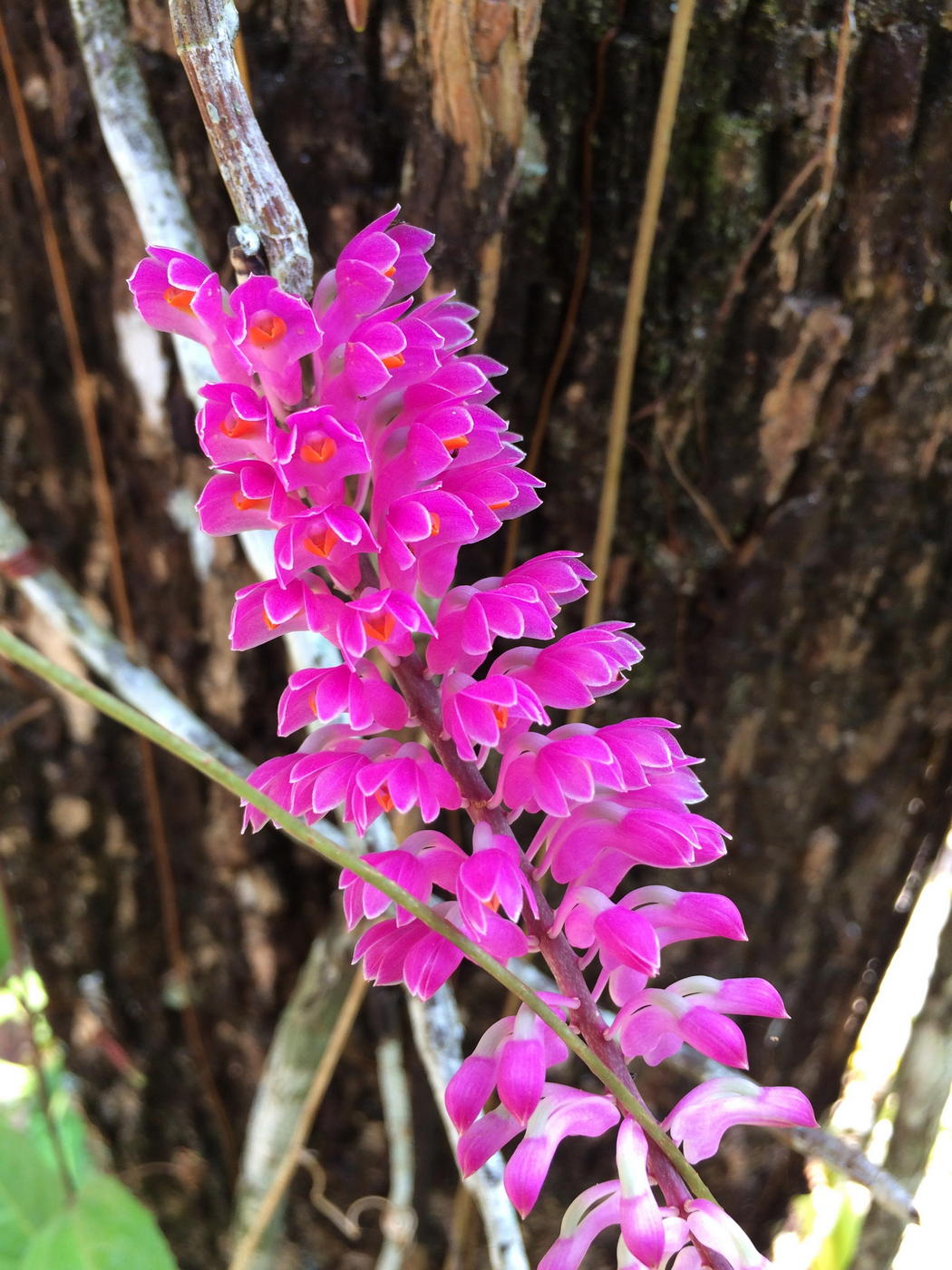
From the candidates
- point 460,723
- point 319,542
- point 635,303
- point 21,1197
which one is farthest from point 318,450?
point 21,1197

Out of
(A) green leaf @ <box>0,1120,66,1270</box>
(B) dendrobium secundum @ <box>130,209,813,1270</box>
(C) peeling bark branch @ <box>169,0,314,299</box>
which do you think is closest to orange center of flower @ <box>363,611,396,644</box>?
(B) dendrobium secundum @ <box>130,209,813,1270</box>

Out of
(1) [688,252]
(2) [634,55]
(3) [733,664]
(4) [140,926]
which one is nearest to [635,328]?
(1) [688,252]

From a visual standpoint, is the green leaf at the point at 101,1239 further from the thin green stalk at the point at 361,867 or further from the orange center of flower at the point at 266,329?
the orange center of flower at the point at 266,329

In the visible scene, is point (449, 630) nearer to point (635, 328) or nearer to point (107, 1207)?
point (635, 328)

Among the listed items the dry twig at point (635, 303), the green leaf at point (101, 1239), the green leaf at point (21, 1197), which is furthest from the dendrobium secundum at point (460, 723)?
the green leaf at point (21, 1197)

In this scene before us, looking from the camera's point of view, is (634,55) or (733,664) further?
(733,664)

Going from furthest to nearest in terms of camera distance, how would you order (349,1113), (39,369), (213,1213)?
(213,1213) → (349,1113) → (39,369)
